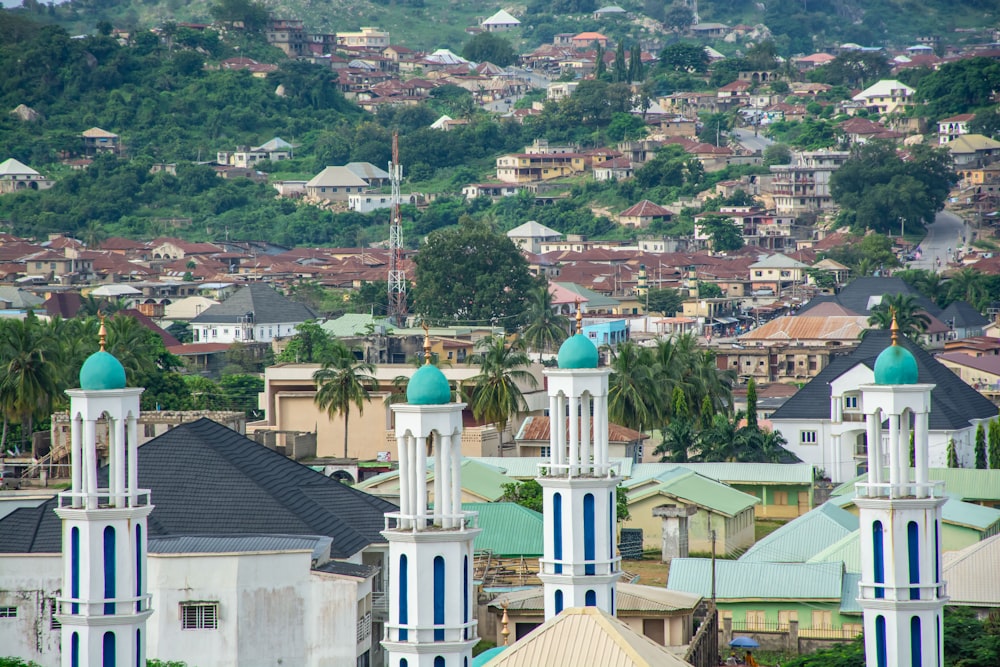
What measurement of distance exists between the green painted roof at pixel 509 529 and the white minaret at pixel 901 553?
1784 centimetres

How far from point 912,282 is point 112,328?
5493cm

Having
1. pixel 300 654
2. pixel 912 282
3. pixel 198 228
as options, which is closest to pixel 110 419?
pixel 300 654

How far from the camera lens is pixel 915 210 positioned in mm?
151250

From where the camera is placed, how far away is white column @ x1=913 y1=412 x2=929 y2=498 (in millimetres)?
27609

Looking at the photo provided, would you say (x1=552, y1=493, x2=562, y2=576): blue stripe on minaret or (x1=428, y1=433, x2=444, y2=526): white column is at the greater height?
(x1=428, y1=433, x2=444, y2=526): white column

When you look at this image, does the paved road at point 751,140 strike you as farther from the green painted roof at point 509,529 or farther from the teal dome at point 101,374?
the teal dome at point 101,374

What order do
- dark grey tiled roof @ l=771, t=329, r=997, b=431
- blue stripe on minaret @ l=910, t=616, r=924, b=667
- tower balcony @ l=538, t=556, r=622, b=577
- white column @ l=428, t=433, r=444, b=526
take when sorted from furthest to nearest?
dark grey tiled roof @ l=771, t=329, r=997, b=431 < tower balcony @ l=538, t=556, r=622, b=577 < white column @ l=428, t=433, r=444, b=526 < blue stripe on minaret @ l=910, t=616, r=924, b=667

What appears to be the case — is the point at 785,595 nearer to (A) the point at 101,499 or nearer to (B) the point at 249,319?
(A) the point at 101,499

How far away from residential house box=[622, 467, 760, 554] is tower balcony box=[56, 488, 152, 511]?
2577 centimetres

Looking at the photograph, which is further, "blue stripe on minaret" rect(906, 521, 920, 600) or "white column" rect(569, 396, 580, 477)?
"white column" rect(569, 396, 580, 477)

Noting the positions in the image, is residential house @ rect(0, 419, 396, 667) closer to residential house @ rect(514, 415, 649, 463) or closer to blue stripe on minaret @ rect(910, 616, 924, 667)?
blue stripe on minaret @ rect(910, 616, 924, 667)

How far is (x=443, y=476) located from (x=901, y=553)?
6.18 meters

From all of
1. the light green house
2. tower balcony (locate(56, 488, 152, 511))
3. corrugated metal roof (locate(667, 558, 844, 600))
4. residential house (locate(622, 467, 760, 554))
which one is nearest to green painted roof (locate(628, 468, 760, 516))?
residential house (locate(622, 467, 760, 554))

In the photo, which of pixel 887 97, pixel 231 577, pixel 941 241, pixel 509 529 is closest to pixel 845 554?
pixel 509 529
